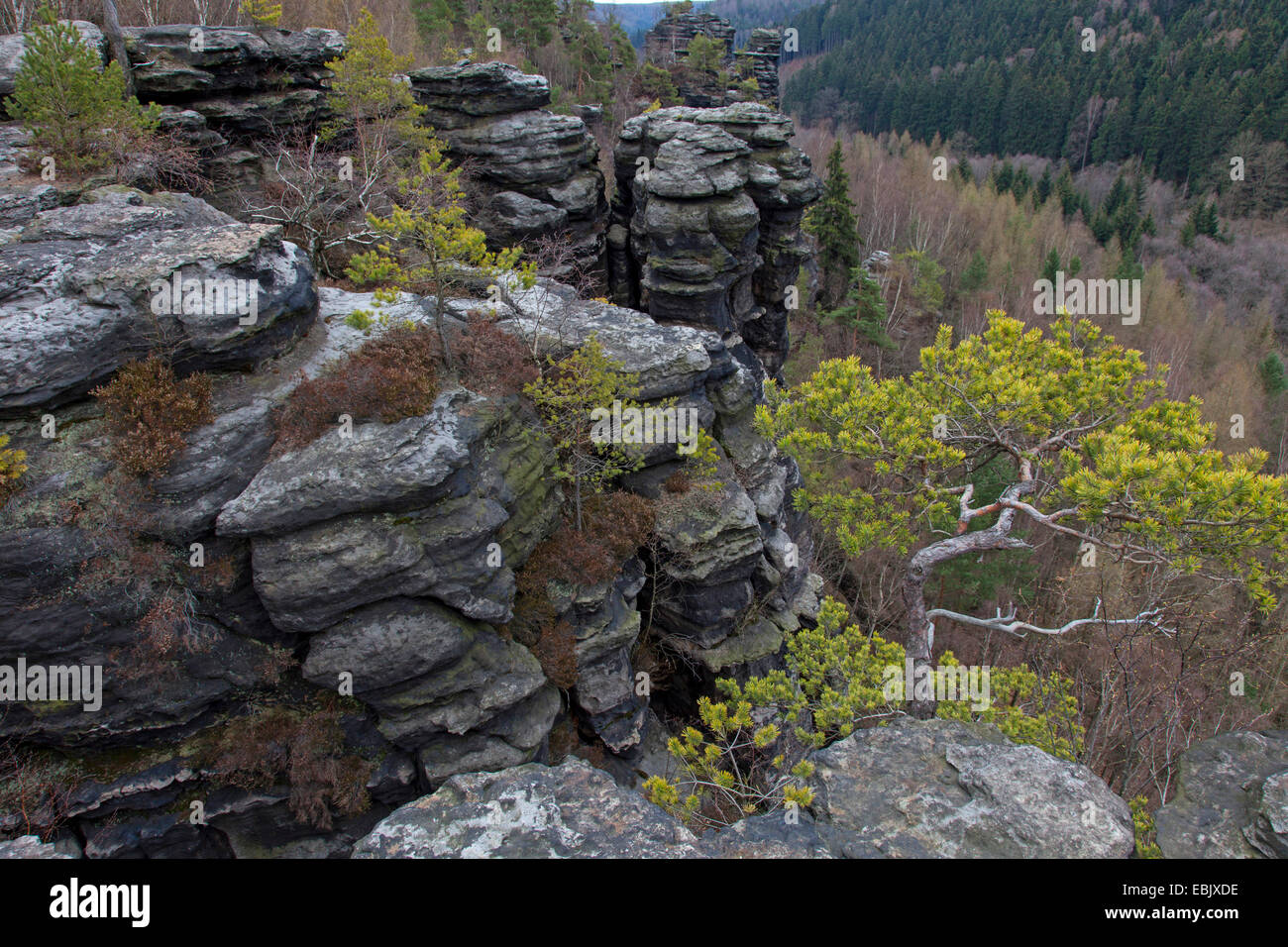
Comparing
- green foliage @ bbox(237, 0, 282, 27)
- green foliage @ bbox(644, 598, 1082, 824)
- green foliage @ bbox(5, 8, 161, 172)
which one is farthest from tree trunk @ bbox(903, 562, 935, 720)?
green foliage @ bbox(237, 0, 282, 27)

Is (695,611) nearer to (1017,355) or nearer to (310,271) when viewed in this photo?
(1017,355)

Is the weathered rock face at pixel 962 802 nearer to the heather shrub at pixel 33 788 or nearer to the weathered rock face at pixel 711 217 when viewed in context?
the heather shrub at pixel 33 788

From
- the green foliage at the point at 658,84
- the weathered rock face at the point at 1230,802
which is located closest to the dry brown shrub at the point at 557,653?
the weathered rock face at the point at 1230,802

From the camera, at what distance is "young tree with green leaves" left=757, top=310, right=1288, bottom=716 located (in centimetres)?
656

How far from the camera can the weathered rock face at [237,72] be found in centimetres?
1798

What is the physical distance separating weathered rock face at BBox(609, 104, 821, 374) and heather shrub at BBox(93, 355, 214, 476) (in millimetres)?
18285

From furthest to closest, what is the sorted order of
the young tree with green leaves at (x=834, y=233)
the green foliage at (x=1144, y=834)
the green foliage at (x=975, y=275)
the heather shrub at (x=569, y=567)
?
1. the green foliage at (x=975, y=275)
2. the young tree with green leaves at (x=834, y=233)
3. the heather shrub at (x=569, y=567)
4. the green foliage at (x=1144, y=834)

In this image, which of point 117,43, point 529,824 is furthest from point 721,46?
point 529,824

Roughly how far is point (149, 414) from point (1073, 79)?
381 feet

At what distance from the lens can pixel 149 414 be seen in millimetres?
9844

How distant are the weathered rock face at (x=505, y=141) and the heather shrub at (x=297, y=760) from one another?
18543 millimetres

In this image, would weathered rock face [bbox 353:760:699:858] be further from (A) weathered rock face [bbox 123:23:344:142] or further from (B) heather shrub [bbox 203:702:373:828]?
(A) weathered rock face [bbox 123:23:344:142]

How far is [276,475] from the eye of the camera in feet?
33.1
